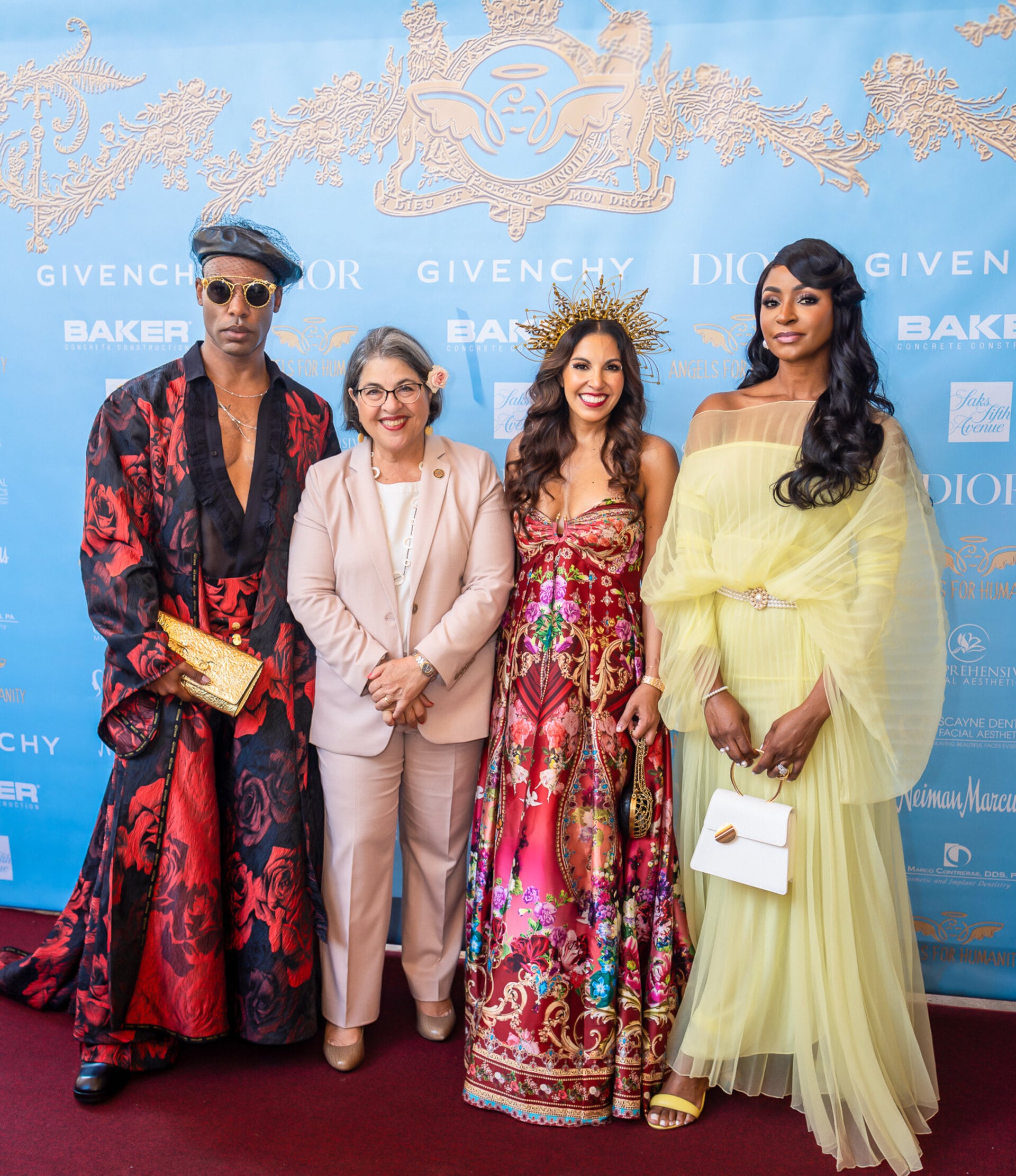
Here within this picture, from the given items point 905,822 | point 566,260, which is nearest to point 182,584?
point 566,260

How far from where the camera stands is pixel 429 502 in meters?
2.47

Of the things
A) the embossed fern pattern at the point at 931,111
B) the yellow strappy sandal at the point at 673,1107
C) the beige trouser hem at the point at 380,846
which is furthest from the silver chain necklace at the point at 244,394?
the yellow strappy sandal at the point at 673,1107

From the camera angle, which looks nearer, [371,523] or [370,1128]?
[370,1128]

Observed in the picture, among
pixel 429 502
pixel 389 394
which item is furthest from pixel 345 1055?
pixel 389 394

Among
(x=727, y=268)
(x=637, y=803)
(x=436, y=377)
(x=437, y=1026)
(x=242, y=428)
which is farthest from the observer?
(x=727, y=268)

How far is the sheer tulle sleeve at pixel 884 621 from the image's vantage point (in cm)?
214

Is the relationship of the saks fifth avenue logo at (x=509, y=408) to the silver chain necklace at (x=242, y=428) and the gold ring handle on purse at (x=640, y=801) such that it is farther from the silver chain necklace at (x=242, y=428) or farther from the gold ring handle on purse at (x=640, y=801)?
the gold ring handle on purse at (x=640, y=801)

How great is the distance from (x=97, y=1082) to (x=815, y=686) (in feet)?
6.74

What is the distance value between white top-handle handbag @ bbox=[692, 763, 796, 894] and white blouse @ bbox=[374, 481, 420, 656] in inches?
34.5

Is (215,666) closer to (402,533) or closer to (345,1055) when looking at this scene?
(402,533)

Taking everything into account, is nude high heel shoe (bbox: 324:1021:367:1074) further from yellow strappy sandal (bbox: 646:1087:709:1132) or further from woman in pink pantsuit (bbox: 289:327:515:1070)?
yellow strappy sandal (bbox: 646:1087:709:1132)

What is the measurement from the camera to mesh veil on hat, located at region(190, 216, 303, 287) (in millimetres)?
2496

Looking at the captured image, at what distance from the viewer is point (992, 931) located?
309cm

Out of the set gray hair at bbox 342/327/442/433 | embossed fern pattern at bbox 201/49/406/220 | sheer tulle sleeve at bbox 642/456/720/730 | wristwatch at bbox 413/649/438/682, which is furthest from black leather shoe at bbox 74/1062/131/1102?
embossed fern pattern at bbox 201/49/406/220
